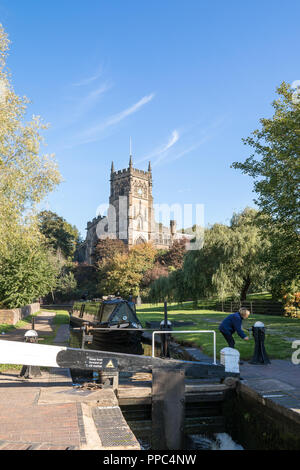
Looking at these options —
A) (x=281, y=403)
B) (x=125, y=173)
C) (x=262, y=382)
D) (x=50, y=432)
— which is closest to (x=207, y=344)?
(x=262, y=382)

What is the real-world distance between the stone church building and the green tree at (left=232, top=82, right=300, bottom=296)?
7370 centimetres

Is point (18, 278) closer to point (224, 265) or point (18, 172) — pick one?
point (18, 172)

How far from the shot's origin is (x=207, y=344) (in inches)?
452

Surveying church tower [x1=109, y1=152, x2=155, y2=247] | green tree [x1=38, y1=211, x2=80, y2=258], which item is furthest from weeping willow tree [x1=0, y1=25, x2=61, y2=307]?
church tower [x1=109, y1=152, x2=155, y2=247]

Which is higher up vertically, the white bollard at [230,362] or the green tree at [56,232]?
the green tree at [56,232]

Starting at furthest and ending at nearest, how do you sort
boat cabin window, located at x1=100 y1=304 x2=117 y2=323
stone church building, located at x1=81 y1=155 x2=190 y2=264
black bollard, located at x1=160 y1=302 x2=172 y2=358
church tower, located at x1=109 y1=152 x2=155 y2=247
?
1. stone church building, located at x1=81 y1=155 x2=190 y2=264
2. church tower, located at x1=109 y1=152 x2=155 y2=247
3. boat cabin window, located at x1=100 y1=304 x2=117 y2=323
4. black bollard, located at x1=160 y1=302 x2=172 y2=358

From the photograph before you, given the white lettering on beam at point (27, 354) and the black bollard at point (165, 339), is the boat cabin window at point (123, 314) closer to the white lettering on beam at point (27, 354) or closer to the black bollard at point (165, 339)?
the black bollard at point (165, 339)

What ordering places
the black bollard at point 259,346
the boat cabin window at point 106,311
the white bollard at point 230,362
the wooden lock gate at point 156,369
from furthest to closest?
the boat cabin window at point 106,311 → the black bollard at point 259,346 → the white bollard at point 230,362 → the wooden lock gate at point 156,369

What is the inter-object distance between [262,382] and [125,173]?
94.4 m

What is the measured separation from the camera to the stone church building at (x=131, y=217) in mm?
91875

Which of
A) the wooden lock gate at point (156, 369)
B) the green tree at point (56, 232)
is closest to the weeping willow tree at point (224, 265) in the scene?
the wooden lock gate at point (156, 369)

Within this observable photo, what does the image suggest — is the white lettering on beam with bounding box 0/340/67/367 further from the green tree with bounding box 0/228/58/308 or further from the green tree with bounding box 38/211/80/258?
the green tree with bounding box 38/211/80/258

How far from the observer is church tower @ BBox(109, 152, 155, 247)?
9081 centimetres
